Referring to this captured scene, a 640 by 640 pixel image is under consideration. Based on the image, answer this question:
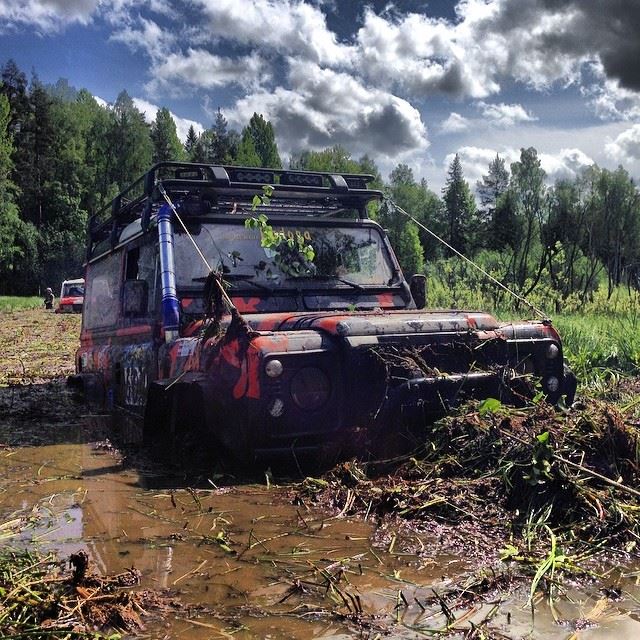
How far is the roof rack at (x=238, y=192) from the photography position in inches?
241

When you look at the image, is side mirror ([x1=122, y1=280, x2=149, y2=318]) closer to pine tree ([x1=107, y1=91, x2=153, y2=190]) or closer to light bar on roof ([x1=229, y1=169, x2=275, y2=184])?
light bar on roof ([x1=229, y1=169, x2=275, y2=184])

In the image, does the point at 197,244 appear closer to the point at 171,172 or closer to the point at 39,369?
the point at 171,172


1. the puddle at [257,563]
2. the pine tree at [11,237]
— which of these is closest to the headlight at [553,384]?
the puddle at [257,563]

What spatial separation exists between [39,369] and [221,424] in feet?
28.0

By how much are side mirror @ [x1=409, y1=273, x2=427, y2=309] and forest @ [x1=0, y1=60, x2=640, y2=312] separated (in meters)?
0.44

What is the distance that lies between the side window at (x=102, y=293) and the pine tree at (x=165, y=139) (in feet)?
235

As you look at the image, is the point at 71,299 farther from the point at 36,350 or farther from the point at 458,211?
the point at 458,211

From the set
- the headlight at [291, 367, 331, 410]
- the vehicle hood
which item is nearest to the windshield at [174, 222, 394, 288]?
the vehicle hood

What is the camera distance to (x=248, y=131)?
8781 centimetres

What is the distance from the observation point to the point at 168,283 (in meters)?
5.58

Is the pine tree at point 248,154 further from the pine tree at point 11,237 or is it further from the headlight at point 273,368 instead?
the headlight at point 273,368

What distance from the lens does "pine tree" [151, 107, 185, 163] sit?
259 feet

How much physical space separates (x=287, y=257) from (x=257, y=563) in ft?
10.8

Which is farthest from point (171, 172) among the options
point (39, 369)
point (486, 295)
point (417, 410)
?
point (486, 295)
